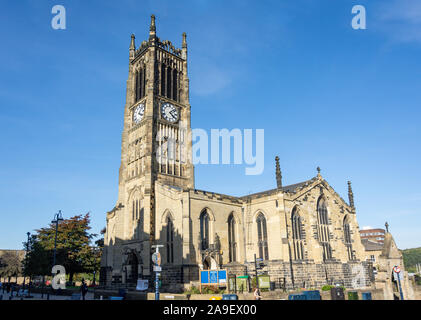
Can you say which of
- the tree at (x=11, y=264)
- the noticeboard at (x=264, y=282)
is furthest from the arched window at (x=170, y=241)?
the tree at (x=11, y=264)

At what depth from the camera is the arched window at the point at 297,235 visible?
40750 mm

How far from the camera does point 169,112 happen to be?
49.2 meters

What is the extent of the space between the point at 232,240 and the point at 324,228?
43.0ft

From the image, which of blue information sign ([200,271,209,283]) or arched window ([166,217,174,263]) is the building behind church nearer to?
arched window ([166,217,174,263])

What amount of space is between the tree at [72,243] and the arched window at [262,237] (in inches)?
1165

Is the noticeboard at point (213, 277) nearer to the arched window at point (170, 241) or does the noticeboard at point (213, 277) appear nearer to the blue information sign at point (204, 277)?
the blue information sign at point (204, 277)

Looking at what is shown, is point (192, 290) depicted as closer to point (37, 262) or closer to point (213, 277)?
point (213, 277)

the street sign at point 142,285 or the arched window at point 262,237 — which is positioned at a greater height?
the arched window at point 262,237

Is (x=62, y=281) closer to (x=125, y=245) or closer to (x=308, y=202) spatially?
(x=125, y=245)

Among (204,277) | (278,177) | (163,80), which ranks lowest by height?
(204,277)

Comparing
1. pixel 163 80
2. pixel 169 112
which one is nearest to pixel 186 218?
pixel 169 112

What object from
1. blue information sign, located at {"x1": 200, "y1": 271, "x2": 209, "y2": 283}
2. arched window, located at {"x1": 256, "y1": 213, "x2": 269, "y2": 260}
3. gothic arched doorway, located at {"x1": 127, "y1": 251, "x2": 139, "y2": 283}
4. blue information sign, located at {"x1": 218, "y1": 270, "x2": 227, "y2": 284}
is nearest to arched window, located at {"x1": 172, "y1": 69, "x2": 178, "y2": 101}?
arched window, located at {"x1": 256, "y1": 213, "x2": 269, "y2": 260}

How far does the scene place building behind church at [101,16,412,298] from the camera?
3828 centimetres
